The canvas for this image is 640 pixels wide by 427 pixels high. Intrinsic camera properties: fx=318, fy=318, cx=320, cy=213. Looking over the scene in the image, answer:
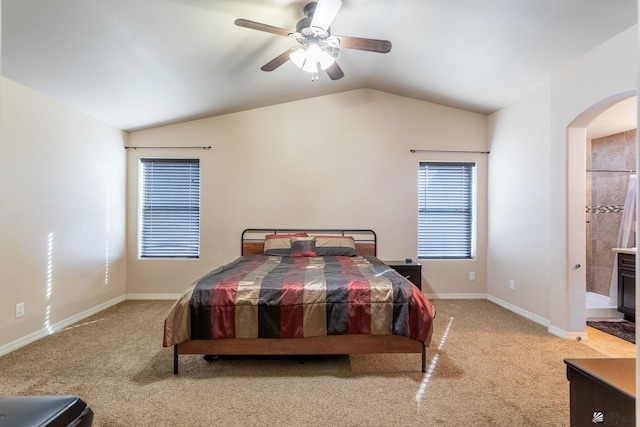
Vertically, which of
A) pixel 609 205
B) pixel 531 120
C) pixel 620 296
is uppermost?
pixel 531 120

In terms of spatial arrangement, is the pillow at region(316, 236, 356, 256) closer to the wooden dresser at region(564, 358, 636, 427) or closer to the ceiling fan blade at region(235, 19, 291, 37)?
the ceiling fan blade at region(235, 19, 291, 37)

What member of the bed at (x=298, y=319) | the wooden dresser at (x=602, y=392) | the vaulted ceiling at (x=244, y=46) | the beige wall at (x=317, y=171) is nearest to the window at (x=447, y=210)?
the beige wall at (x=317, y=171)

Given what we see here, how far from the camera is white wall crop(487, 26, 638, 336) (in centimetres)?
279

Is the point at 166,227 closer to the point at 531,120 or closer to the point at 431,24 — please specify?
the point at 431,24

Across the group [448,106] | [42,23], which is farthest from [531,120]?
[42,23]

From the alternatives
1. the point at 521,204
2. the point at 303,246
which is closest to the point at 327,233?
the point at 303,246

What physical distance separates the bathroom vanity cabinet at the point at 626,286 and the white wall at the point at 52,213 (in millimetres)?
6166

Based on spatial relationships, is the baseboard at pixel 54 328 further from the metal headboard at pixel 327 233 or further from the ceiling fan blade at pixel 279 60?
the ceiling fan blade at pixel 279 60

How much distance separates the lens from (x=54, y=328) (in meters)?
3.28

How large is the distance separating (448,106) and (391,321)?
3533mm

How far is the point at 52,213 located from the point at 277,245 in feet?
7.88

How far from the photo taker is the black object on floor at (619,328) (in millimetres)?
3199

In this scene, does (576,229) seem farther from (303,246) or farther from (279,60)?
(279,60)

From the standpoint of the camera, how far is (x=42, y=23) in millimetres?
2160
